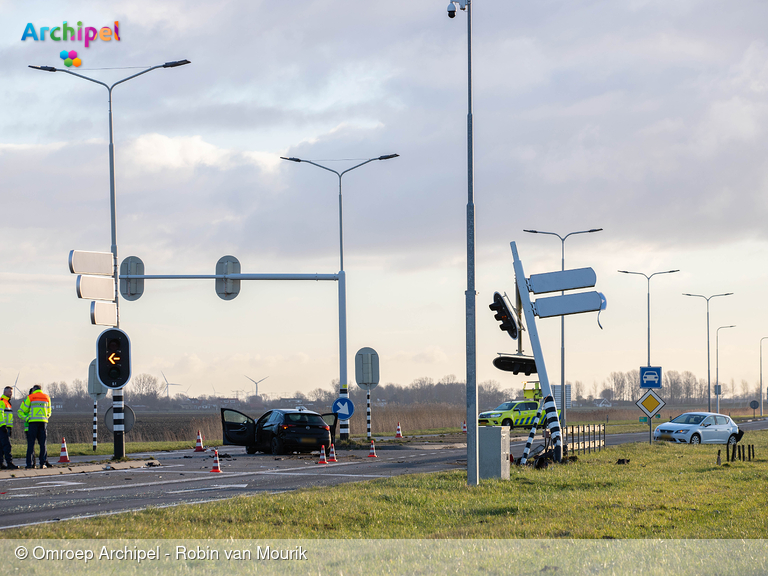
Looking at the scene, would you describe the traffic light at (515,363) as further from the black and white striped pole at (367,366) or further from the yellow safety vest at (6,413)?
the yellow safety vest at (6,413)

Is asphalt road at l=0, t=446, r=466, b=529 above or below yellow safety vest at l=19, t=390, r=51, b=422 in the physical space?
below

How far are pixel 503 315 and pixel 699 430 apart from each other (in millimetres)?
15580

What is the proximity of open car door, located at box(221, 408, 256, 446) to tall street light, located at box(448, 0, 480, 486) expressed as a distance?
35.9ft

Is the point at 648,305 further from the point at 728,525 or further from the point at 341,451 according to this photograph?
the point at 728,525

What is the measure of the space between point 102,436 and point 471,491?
110 ft

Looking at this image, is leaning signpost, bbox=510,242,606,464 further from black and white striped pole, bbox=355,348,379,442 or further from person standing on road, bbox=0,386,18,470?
person standing on road, bbox=0,386,18,470

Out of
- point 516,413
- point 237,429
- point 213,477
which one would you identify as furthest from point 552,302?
point 516,413

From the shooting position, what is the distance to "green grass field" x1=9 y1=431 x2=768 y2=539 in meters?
9.36

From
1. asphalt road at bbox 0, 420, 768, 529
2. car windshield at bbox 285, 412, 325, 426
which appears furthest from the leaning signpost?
car windshield at bbox 285, 412, 325, 426

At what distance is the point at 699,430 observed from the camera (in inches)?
1188

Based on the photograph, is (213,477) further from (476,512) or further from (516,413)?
(516,413)

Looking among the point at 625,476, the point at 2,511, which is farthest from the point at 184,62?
the point at 625,476

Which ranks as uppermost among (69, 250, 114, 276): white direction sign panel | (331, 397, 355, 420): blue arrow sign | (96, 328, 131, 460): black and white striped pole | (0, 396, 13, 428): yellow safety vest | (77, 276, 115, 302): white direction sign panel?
(69, 250, 114, 276): white direction sign panel

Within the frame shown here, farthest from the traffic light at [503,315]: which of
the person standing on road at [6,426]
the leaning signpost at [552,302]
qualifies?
the person standing on road at [6,426]
